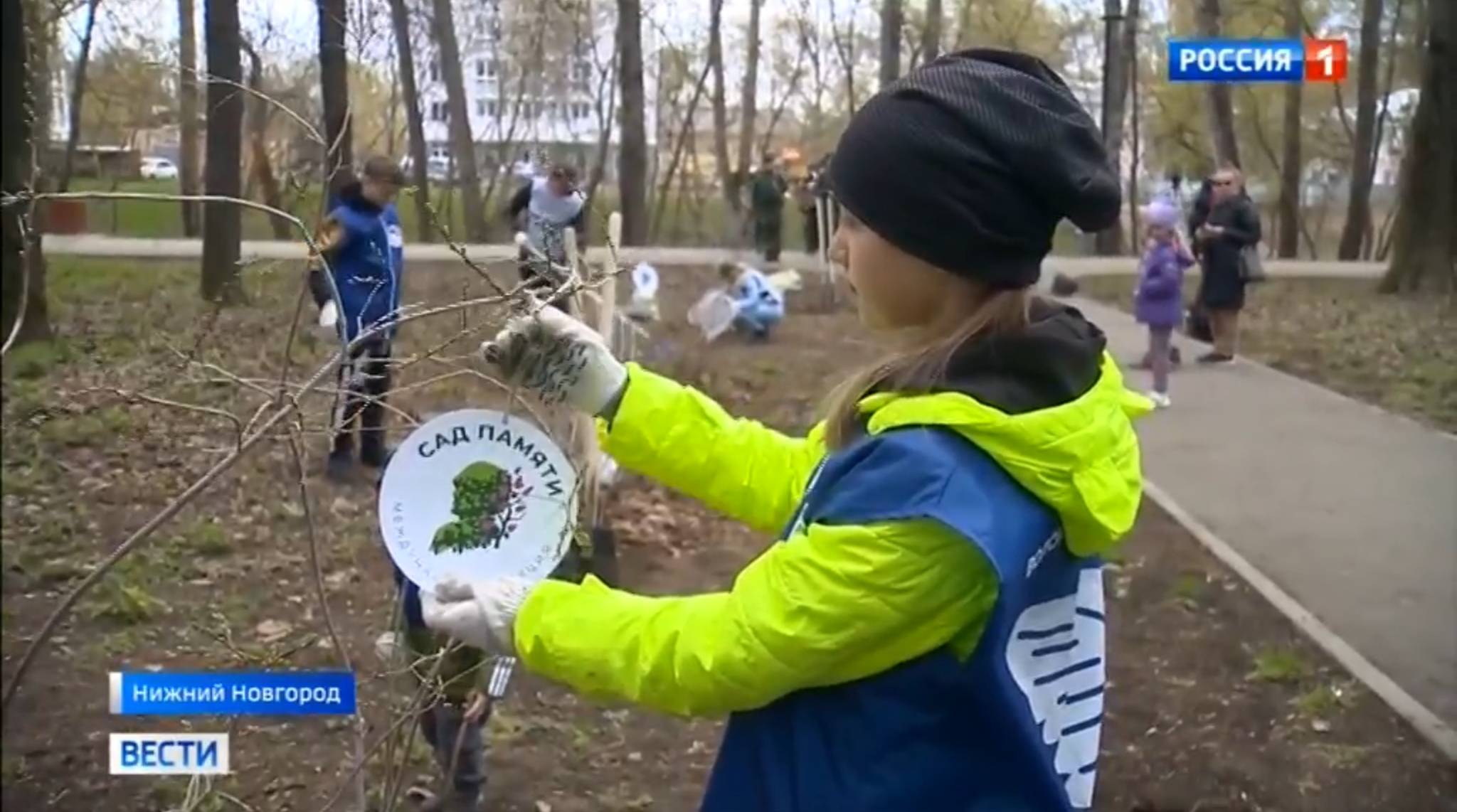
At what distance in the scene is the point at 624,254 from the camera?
5520mm

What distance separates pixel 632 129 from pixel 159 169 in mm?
1659

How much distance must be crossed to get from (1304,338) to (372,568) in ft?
23.7

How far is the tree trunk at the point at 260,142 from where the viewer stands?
127 inches

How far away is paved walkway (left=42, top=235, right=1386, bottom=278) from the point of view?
140 inches

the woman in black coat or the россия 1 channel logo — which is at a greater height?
the россия 1 channel logo

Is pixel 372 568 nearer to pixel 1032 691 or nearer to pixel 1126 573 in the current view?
pixel 1126 573

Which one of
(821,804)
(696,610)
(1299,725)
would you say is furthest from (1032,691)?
(1299,725)

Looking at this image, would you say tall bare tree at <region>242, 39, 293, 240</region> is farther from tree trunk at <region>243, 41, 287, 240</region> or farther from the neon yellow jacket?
the neon yellow jacket

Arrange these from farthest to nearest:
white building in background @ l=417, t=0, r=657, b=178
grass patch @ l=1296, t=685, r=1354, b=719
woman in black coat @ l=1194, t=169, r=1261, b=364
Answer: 1. woman in black coat @ l=1194, t=169, r=1261, b=364
2. grass patch @ l=1296, t=685, r=1354, b=719
3. white building in background @ l=417, t=0, r=657, b=178

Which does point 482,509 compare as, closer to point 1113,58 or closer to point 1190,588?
point 1113,58

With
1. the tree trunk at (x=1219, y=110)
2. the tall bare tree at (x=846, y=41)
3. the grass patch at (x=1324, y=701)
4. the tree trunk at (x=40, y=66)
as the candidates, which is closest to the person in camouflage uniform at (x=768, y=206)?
the tree trunk at (x=1219, y=110)

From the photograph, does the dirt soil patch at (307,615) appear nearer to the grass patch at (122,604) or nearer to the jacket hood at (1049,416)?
the grass patch at (122,604)
